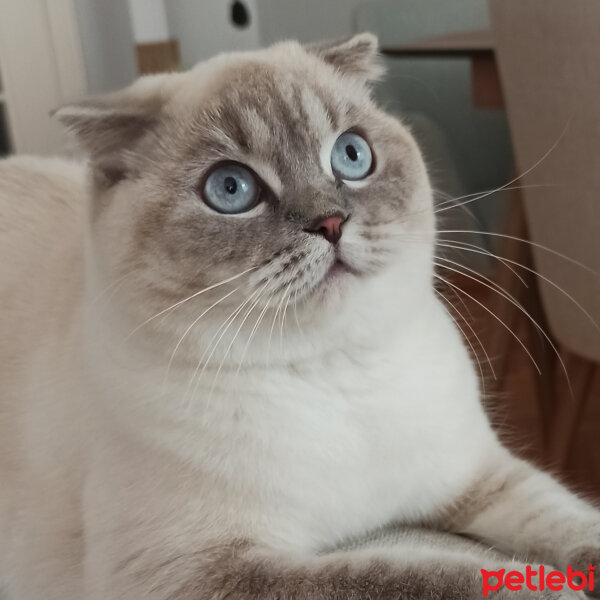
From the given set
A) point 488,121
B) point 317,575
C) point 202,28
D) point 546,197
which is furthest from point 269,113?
point 488,121

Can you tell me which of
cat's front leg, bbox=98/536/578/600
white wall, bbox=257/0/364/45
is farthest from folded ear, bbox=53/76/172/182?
white wall, bbox=257/0/364/45

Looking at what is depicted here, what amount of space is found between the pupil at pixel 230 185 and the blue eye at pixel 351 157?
12 cm

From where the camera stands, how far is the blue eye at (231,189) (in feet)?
2.99

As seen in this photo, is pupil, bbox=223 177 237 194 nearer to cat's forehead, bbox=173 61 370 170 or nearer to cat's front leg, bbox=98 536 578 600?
cat's forehead, bbox=173 61 370 170

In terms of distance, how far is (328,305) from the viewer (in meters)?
0.89

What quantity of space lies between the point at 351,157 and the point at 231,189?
0.17m

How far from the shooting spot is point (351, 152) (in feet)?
3.19

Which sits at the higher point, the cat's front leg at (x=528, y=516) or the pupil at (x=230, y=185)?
the pupil at (x=230, y=185)

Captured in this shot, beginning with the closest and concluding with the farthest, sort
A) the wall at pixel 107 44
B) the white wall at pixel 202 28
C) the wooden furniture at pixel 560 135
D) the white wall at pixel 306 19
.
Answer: the wooden furniture at pixel 560 135
the wall at pixel 107 44
the white wall at pixel 202 28
the white wall at pixel 306 19

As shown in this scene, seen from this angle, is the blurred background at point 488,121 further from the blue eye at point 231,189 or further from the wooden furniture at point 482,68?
the blue eye at point 231,189

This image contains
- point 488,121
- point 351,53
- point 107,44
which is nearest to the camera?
point 351,53

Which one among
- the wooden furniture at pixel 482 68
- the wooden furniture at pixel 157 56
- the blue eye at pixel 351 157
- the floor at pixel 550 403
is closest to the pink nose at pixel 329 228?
the blue eye at pixel 351 157

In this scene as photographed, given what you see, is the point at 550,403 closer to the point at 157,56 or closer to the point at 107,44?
the point at 157,56

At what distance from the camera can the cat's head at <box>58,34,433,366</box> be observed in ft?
2.85
